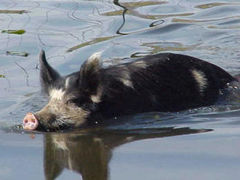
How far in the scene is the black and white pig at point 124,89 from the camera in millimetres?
7023

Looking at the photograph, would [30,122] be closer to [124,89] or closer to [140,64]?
[124,89]

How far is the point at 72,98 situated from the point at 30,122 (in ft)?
1.80

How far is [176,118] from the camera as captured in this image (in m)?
7.24

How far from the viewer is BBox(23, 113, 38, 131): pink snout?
674 centimetres

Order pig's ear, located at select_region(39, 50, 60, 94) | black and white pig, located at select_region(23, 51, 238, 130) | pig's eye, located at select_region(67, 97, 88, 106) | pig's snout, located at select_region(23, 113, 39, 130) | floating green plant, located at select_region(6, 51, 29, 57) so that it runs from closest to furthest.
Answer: pig's snout, located at select_region(23, 113, 39, 130), black and white pig, located at select_region(23, 51, 238, 130), pig's eye, located at select_region(67, 97, 88, 106), pig's ear, located at select_region(39, 50, 60, 94), floating green plant, located at select_region(6, 51, 29, 57)

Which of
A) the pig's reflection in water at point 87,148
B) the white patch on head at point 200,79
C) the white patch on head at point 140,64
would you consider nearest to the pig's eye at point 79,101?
the pig's reflection in water at point 87,148

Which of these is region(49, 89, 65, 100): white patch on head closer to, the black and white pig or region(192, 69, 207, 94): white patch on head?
the black and white pig

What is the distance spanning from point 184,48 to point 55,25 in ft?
7.21

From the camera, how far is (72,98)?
7.11 m

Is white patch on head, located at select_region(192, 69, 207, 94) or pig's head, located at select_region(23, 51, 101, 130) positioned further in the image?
white patch on head, located at select_region(192, 69, 207, 94)

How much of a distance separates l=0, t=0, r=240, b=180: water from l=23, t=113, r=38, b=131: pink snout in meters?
0.10

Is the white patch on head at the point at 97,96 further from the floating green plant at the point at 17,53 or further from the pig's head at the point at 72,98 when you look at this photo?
the floating green plant at the point at 17,53

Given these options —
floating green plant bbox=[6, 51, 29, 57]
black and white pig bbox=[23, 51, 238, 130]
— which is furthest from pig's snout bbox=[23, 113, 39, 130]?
floating green plant bbox=[6, 51, 29, 57]

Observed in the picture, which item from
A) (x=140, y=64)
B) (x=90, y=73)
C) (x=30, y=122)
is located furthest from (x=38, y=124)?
(x=140, y=64)
